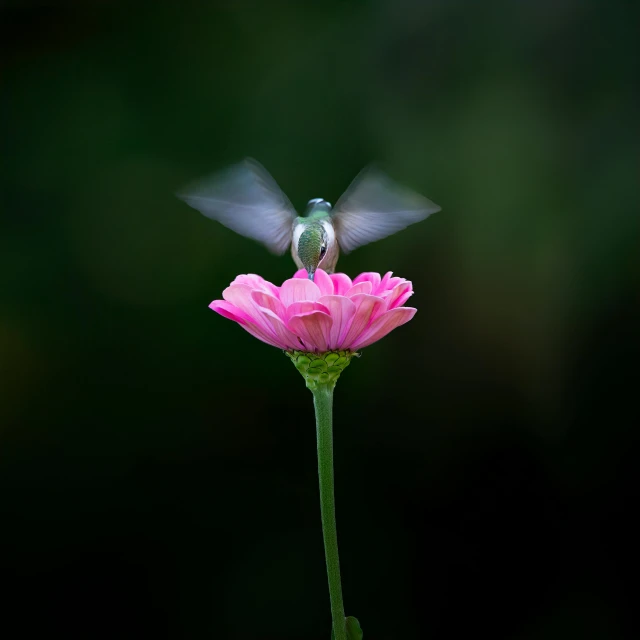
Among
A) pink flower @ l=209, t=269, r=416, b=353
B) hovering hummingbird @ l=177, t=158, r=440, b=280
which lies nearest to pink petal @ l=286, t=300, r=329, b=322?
pink flower @ l=209, t=269, r=416, b=353

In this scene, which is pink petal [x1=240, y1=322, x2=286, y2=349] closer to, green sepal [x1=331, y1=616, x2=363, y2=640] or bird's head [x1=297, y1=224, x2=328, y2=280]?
bird's head [x1=297, y1=224, x2=328, y2=280]

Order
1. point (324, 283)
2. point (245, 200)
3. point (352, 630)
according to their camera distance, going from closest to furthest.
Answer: point (352, 630) < point (324, 283) < point (245, 200)

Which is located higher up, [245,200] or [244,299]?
[245,200]

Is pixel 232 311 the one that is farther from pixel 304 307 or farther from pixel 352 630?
pixel 352 630

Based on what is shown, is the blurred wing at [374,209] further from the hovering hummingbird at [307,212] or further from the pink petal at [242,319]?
the pink petal at [242,319]

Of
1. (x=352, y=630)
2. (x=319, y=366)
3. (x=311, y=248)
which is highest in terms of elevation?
(x=311, y=248)

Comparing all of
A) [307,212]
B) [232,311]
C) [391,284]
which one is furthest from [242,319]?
[307,212]

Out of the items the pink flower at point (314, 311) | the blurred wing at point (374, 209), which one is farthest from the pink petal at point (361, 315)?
the blurred wing at point (374, 209)

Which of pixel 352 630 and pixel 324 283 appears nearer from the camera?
pixel 352 630
